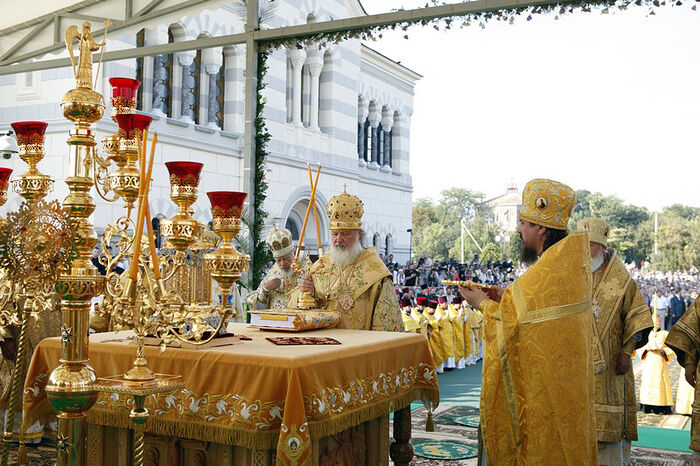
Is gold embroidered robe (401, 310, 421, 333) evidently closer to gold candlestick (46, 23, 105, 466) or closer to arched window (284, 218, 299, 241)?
gold candlestick (46, 23, 105, 466)

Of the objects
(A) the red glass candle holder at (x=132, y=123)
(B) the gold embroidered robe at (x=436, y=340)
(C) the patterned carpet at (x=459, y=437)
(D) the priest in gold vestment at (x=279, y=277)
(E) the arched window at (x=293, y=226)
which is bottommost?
(C) the patterned carpet at (x=459, y=437)

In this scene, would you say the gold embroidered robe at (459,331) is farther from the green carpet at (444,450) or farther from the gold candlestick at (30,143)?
the gold candlestick at (30,143)

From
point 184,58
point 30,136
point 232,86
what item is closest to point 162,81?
point 184,58

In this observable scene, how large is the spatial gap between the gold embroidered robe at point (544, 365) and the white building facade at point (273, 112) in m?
6.02

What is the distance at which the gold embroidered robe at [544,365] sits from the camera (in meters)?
3.26

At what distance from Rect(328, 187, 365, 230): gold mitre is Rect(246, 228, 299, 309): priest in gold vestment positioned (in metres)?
1.05

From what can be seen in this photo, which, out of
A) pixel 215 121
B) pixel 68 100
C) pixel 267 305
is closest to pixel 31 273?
pixel 68 100

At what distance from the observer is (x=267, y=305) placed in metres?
5.77

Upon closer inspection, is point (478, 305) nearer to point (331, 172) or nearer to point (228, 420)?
point (228, 420)

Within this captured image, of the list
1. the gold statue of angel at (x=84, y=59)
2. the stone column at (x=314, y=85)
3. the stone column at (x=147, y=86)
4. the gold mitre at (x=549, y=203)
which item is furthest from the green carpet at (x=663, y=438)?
the stone column at (x=314, y=85)

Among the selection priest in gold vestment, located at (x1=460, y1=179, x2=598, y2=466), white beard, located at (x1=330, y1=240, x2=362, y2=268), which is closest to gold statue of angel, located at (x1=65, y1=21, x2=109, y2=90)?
priest in gold vestment, located at (x1=460, y1=179, x2=598, y2=466)

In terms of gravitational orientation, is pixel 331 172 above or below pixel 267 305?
above

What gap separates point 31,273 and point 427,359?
2287 mm

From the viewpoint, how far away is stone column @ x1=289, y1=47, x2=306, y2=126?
16.5m
